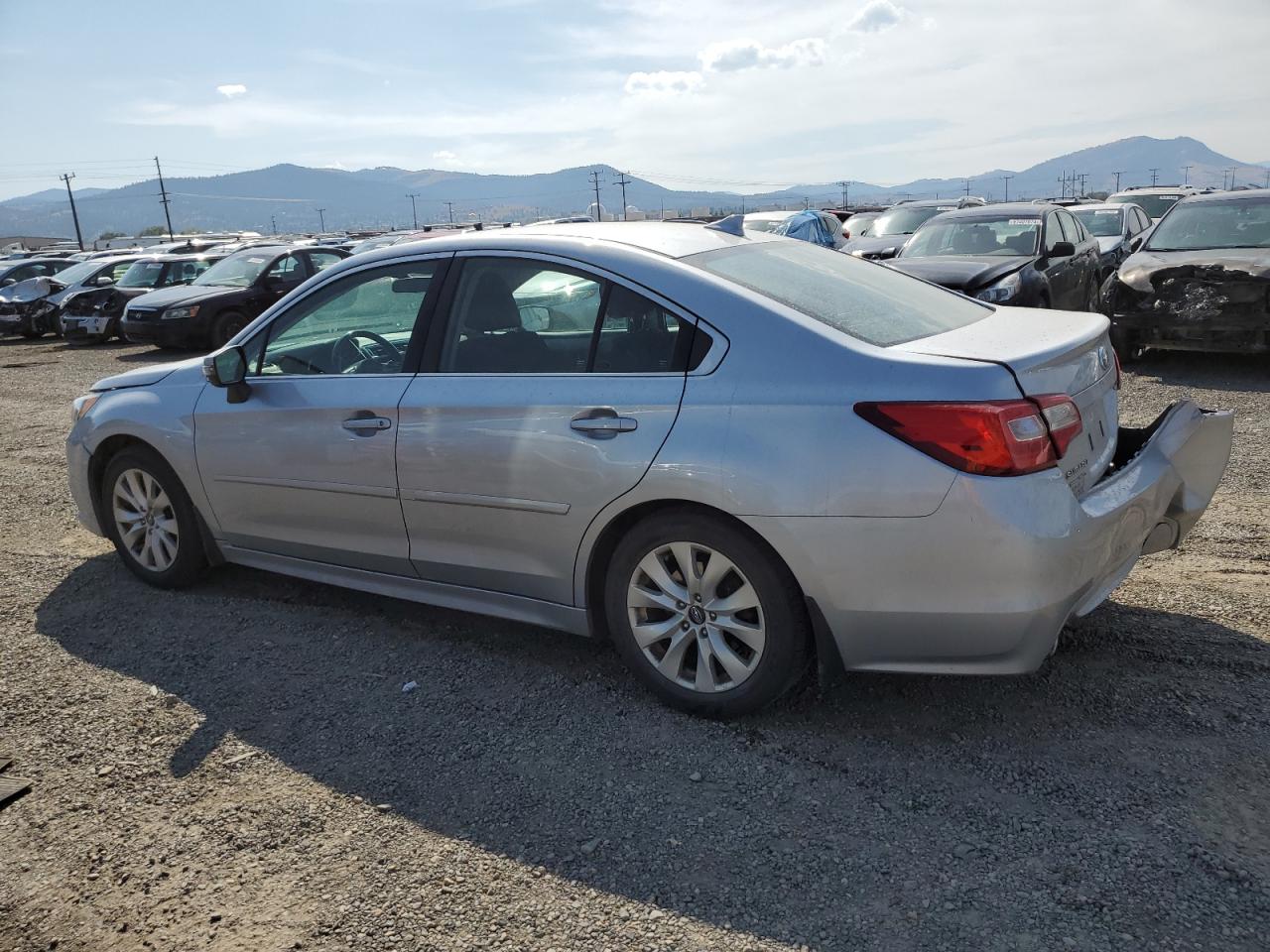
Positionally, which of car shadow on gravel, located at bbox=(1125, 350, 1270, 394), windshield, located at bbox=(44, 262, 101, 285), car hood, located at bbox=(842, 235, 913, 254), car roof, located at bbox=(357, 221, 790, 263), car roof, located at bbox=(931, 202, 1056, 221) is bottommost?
car shadow on gravel, located at bbox=(1125, 350, 1270, 394)

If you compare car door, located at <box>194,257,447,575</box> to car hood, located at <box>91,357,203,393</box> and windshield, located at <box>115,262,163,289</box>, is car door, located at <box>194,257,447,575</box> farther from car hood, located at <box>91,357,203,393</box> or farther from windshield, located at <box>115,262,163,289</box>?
windshield, located at <box>115,262,163,289</box>

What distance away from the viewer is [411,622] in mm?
4539

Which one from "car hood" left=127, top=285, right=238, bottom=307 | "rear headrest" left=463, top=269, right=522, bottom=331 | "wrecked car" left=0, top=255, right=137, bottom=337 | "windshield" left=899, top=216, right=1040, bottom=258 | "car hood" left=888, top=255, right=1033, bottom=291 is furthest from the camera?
"wrecked car" left=0, top=255, right=137, bottom=337

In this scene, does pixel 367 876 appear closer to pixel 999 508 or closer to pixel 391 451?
pixel 391 451

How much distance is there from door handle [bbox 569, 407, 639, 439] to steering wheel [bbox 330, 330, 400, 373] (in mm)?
1009

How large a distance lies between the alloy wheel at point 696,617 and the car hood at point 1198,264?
750 centimetres

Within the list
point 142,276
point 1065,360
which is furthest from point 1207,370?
point 142,276

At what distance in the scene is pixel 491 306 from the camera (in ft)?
12.9

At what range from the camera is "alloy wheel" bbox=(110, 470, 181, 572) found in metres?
4.93

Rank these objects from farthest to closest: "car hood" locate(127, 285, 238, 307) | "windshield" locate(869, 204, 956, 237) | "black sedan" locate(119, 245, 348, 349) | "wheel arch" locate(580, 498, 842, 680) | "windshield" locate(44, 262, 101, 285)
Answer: "windshield" locate(44, 262, 101, 285)
"windshield" locate(869, 204, 956, 237)
"car hood" locate(127, 285, 238, 307)
"black sedan" locate(119, 245, 348, 349)
"wheel arch" locate(580, 498, 842, 680)

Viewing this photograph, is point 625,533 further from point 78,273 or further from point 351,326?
point 78,273

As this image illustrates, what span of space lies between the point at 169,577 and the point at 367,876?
2.74 m

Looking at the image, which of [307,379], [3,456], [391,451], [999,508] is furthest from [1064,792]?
[3,456]

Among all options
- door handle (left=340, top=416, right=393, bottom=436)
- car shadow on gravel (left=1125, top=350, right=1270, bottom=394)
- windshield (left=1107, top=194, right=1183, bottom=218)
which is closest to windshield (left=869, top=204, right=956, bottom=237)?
car shadow on gravel (left=1125, top=350, right=1270, bottom=394)
